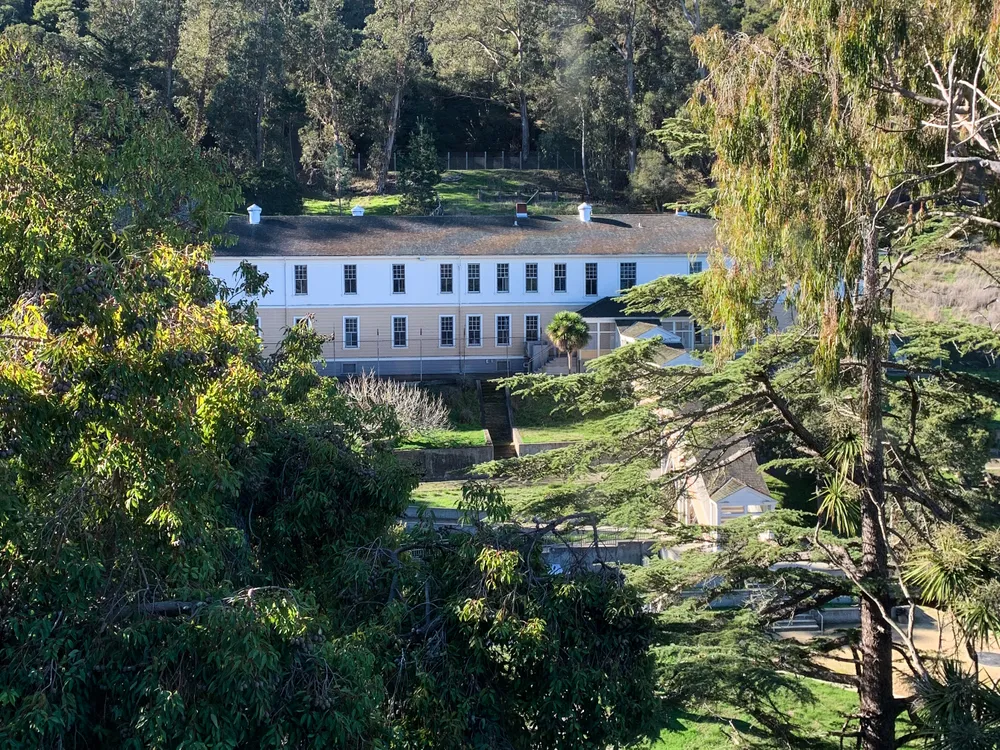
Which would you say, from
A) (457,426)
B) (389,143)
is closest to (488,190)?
(389,143)

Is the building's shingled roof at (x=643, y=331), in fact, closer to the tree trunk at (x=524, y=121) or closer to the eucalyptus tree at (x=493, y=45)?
the eucalyptus tree at (x=493, y=45)

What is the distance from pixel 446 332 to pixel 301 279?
19.6ft

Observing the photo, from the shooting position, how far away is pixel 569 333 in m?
39.5

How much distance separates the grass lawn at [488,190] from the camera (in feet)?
190

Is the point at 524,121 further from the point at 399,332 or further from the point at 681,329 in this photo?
the point at 681,329

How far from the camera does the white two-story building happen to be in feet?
139

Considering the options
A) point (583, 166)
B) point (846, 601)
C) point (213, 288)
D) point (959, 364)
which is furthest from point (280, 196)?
point (213, 288)

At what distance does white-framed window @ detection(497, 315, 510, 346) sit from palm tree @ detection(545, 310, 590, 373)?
3.48 meters

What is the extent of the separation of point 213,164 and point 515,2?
53.7 metres

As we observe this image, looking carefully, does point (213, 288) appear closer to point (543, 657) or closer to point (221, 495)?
point (221, 495)

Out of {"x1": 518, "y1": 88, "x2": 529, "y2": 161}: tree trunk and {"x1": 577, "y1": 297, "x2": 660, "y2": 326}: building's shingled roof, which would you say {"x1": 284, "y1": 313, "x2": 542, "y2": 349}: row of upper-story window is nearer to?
{"x1": 577, "y1": 297, "x2": 660, "y2": 326}: building's shingled roof

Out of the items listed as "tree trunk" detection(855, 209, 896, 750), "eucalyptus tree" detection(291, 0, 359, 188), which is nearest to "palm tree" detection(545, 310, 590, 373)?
"eucalyptus tree" detection(291, 0, 359, 188)

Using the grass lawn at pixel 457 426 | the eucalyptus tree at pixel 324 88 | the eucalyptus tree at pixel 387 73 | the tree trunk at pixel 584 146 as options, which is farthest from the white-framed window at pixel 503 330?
the eucalyptus tree at pixel 387 73

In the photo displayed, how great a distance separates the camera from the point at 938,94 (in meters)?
11.5
